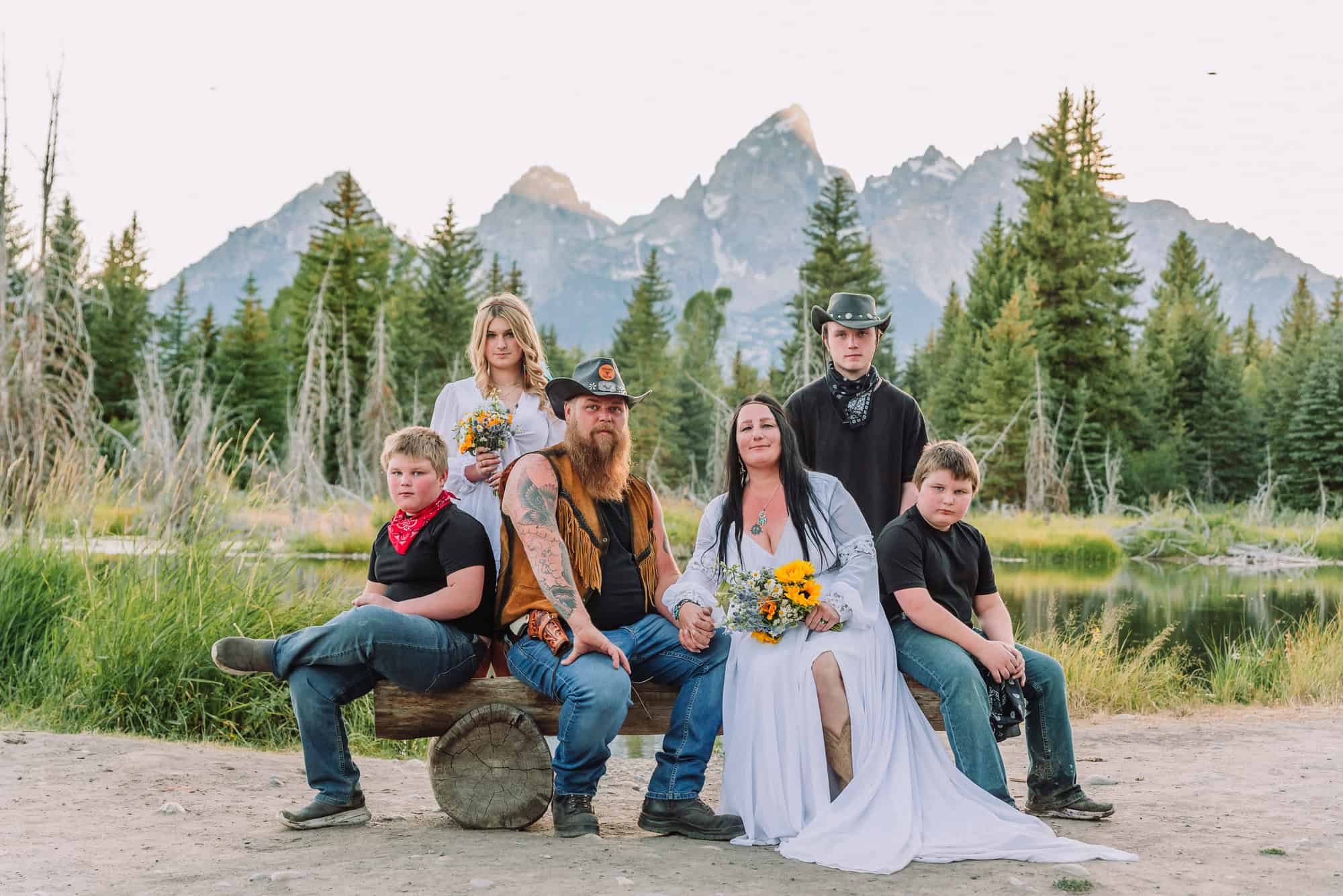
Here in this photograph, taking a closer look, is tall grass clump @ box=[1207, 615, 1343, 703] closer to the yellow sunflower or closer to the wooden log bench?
the wooden log bench

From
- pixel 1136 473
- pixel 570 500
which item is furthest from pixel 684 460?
pixel 570 500

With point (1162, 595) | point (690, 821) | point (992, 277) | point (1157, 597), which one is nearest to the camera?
point (690, 821)

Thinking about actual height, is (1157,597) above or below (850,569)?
below

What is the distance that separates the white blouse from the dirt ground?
1.29 m

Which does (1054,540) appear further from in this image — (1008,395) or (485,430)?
(485,430)

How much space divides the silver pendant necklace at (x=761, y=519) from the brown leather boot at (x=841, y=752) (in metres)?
0.78

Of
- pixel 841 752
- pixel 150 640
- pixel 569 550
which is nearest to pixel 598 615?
pixel 569 550

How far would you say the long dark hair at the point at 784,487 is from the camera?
453cm

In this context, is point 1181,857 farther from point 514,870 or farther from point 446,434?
point 446,434

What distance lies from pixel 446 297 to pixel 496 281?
2472mm

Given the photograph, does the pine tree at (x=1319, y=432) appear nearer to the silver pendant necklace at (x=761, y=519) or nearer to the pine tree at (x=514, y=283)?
the pine tree at (x=514, y=283)

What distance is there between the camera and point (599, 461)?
458 cm

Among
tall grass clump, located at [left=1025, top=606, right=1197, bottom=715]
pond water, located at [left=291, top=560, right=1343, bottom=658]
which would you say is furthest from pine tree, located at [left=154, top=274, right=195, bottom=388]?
tall grass clump, located at [left=1025, top=606, right=1197, bottom=715]

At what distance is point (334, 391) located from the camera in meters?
42.9
